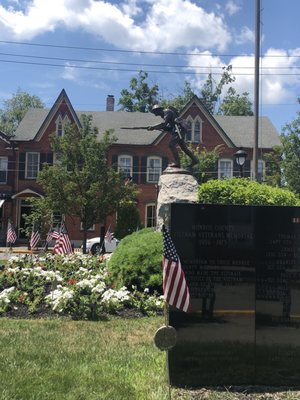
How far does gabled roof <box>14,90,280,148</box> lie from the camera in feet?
120

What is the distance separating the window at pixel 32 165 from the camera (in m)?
35.9

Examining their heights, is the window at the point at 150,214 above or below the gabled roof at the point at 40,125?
below

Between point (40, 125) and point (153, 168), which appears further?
point (40, 125)

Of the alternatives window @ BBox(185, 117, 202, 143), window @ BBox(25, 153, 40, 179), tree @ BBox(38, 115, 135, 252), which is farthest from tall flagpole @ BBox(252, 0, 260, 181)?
window @ BBox(25, 153, 40, 179)

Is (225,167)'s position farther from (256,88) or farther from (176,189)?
(176,189)

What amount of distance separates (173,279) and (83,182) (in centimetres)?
2033

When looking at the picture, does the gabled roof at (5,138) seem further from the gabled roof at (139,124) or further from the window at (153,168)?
the window at (153,168)

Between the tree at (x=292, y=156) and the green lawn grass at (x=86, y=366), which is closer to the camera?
the green lawn grass at (x=86, y=366)

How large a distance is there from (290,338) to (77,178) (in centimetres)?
2039

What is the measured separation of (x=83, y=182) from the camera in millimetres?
24406

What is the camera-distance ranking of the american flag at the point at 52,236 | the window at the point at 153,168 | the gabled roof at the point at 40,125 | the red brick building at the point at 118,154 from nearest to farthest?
1. the american flag at the point at 52,236
2. the red brick building at the point at 118,154
3. the gabled roof at the point at 40,125
4. the window at the point at 153,168

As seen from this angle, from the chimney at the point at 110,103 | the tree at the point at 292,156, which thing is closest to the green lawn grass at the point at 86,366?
the tree at the point at 292,156

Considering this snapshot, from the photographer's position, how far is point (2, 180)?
36.0 m

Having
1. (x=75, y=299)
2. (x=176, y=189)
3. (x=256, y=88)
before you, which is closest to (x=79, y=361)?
(x=75, y=299)
